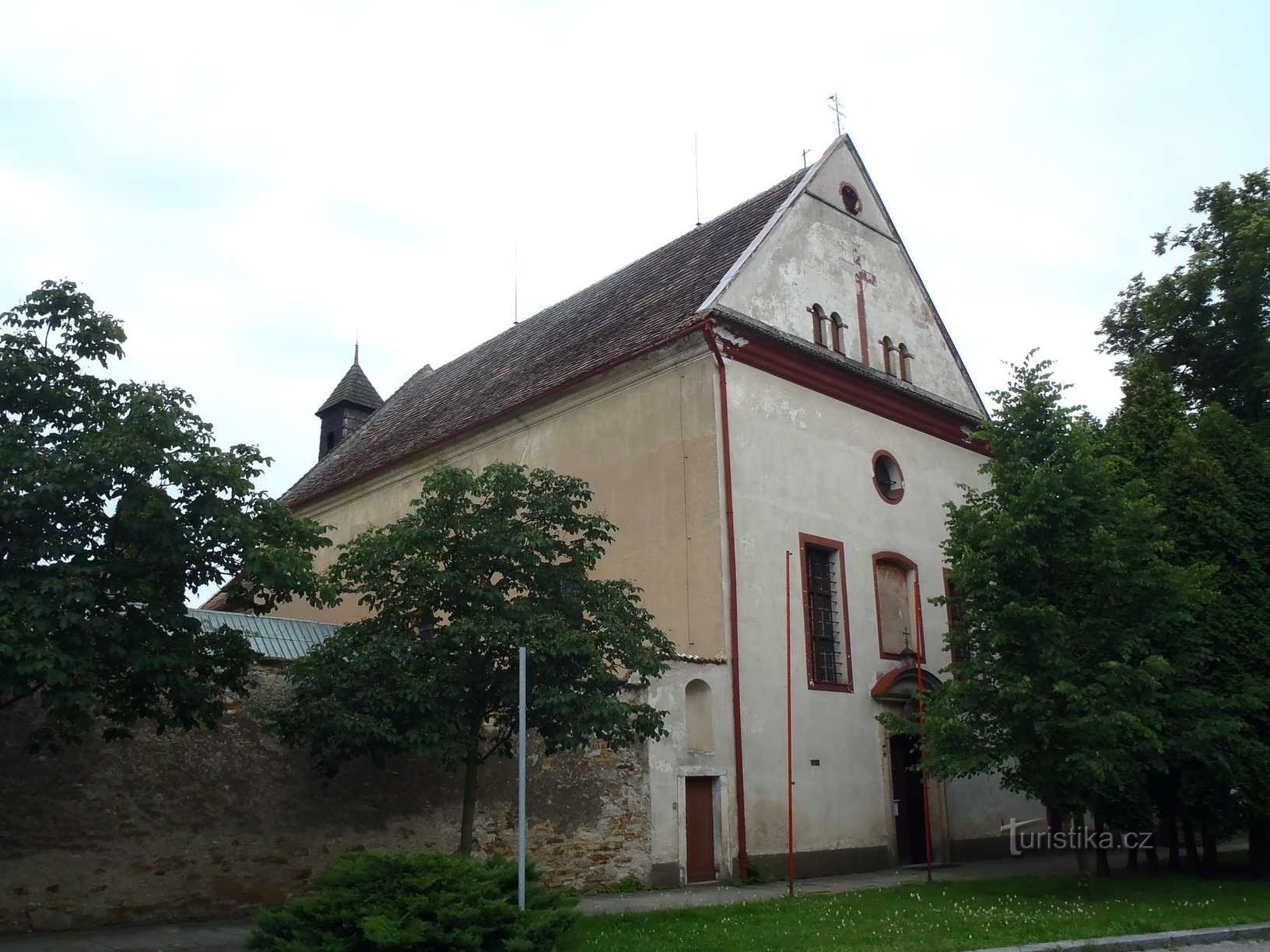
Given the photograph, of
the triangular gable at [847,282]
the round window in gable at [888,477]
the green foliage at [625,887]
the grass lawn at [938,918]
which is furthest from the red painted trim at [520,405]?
the grass lawn at [938,918]

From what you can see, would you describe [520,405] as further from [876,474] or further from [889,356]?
[889,356]

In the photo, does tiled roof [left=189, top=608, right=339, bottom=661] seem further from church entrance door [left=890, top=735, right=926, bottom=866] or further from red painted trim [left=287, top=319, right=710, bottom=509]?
church entrance door [left=890, top=735, right=926, bottom=866]

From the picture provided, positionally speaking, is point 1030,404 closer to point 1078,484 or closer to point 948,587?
point 1078,484

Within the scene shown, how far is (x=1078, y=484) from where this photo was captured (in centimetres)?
1587

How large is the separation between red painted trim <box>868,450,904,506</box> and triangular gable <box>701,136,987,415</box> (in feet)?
6.45

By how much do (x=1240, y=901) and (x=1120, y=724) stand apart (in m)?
2.56

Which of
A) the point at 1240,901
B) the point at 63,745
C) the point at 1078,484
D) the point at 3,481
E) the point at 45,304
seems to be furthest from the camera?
the point at 1078,484

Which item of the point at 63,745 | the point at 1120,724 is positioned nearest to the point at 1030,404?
the point at 1120,724

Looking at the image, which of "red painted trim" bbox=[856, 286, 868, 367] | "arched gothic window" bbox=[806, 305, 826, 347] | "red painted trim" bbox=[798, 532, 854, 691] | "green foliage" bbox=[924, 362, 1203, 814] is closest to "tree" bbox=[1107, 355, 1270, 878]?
"green foliage" bbox=[924, 362, 1203, 814]

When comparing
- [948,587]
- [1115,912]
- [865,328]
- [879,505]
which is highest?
[865,328]

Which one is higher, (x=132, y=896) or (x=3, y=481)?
(x=3, y=481)

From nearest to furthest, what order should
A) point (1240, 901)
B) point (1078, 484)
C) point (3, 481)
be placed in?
point (3, 481)
point (1240, 901)
point (1078, 484)

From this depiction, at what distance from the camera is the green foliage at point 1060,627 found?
14.6 m

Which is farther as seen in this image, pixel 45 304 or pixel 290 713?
pixel 290 713
